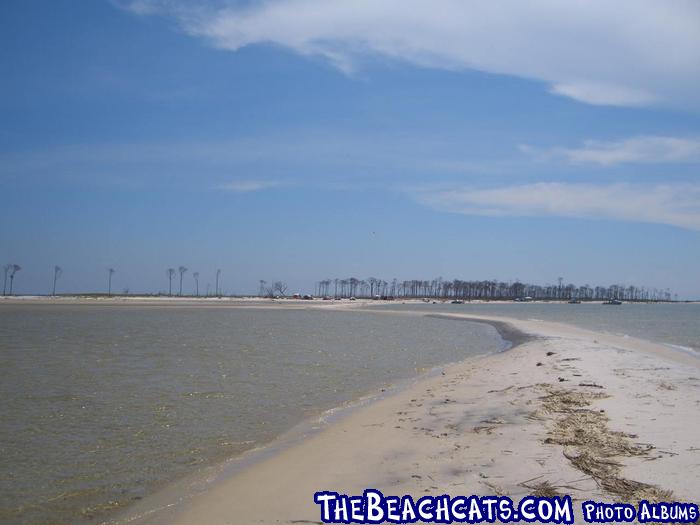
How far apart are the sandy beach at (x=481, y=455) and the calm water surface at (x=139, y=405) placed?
43.3 inches

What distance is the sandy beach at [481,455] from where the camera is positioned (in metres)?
6.52

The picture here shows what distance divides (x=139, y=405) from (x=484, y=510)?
377 inches

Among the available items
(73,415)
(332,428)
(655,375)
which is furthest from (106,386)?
(655,375)

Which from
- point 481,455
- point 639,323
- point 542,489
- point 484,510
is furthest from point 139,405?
point 639,323

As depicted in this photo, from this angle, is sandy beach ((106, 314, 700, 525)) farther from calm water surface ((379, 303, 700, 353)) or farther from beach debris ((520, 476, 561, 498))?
calm water surface ((379, 303, 700, 353))

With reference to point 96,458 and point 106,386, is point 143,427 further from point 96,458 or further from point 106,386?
point 106,386

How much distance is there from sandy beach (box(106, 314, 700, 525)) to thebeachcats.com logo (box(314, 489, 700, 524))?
0.48ft

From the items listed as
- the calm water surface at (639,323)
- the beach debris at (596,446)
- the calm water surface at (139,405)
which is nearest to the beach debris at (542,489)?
the beach debris at (596,446)

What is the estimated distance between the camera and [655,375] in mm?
15828

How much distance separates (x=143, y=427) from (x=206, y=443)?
1772mm

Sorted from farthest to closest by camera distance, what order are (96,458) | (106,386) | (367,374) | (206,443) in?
→ (367,374), (106,386), (206,443), (96,458)

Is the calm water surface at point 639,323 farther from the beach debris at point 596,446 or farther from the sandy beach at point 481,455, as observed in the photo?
the beach debris at point 596,446

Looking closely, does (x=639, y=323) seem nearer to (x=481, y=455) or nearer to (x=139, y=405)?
(x=139, y=405)

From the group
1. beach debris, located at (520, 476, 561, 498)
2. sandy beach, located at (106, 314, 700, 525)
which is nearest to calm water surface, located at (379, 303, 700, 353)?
sandy beach, located at (106, 314, 700, 525)
